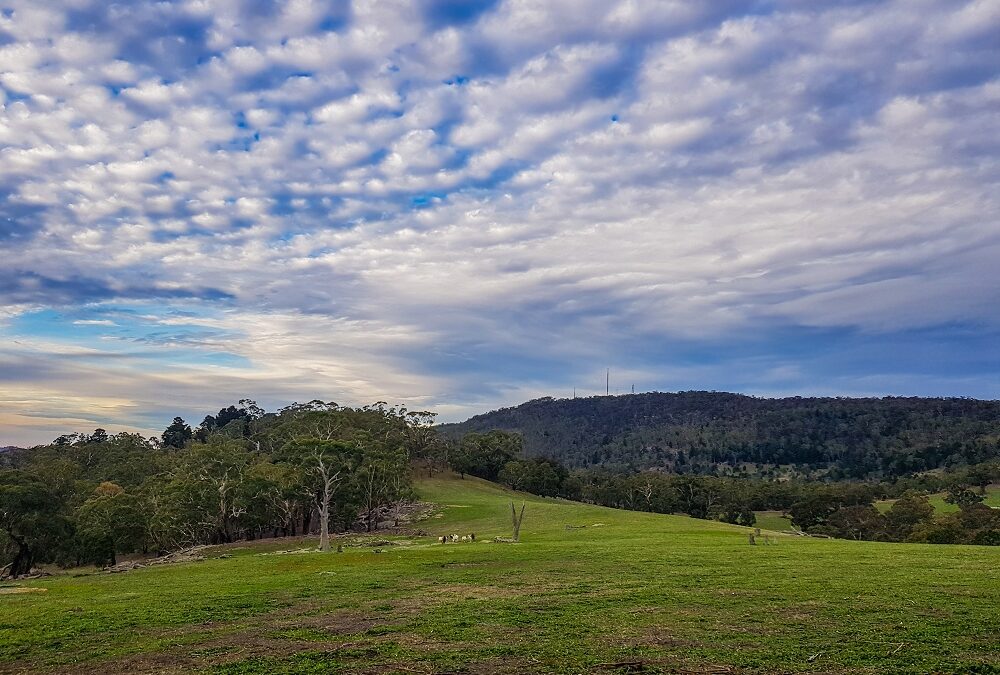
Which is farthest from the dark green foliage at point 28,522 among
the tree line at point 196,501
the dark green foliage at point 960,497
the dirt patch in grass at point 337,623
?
the dark green foliage at point 960,497

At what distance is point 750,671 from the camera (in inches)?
484

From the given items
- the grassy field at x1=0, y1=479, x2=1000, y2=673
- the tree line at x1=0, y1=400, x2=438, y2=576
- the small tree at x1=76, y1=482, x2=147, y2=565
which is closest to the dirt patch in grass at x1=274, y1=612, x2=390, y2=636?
the grassy field at x1=0, y1=479, x2=1000, y2=673

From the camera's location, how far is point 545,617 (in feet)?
58.0

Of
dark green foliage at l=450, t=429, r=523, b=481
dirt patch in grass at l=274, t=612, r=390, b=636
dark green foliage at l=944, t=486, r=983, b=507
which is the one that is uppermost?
dark green foliage at l=450, t=429, r=523, b=481

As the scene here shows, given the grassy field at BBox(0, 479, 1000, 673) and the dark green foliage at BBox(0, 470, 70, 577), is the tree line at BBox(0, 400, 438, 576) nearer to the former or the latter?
the dark green foliage at BBox(0, 470, 70, 577)

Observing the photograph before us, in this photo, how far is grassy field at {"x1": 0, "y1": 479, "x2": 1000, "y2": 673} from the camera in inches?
532

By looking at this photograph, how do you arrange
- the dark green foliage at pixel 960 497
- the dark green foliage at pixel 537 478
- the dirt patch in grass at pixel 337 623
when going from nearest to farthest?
the dirt patch in grass at pixel 337 623 < the dark green foliage at pixel 960 497 < the dark green foliage at pixel 537 478

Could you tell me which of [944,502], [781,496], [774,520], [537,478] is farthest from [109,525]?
[944,502]

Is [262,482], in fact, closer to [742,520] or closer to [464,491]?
[464,491]

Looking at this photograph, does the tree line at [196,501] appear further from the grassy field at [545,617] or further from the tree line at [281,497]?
the grassy field at [545,617]

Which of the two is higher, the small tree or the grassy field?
the grassy field

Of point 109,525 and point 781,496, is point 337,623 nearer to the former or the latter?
point 109,525

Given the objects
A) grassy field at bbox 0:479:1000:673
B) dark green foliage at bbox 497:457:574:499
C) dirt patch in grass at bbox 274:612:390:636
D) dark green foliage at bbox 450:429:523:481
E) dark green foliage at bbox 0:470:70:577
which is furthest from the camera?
dark green foliage at bbox 450:429:523:481

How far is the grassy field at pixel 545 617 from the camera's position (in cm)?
1351
